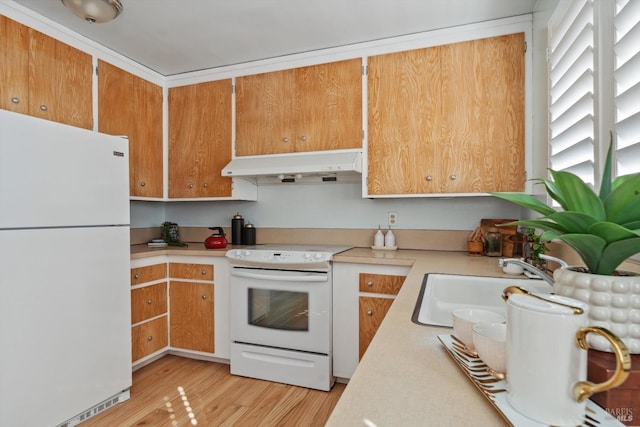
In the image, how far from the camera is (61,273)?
1.73 metres

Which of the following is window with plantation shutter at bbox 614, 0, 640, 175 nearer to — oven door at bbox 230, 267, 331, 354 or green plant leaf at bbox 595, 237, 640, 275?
green plant leaf at bbox 595, 237, 640, 275

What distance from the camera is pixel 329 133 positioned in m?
2.51

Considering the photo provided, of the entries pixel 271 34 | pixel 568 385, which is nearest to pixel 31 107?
pixel 271 34

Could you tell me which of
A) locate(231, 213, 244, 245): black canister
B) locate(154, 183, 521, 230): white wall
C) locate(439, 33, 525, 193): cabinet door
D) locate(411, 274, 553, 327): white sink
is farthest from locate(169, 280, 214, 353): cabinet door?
locate(439, 33, 525, 193): cabinet door

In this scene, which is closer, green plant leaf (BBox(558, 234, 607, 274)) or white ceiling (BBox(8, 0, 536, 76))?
green plant leaf (BBox(558, 234, 607, 274))

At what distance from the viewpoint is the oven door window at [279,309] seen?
2264mm

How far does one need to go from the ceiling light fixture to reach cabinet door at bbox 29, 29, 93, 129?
497mm

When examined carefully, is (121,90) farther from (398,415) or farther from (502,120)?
(398,415)

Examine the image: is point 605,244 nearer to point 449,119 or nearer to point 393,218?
point 449,119


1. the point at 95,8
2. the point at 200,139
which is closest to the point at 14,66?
the point at 95,8

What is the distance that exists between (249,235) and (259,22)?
5.42 ft

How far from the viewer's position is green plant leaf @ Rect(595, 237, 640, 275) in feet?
1.74

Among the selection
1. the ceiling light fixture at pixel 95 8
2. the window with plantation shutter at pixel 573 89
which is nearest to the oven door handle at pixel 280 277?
the window with plantation shutter at pixel 573 89

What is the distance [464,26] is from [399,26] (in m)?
0.43
